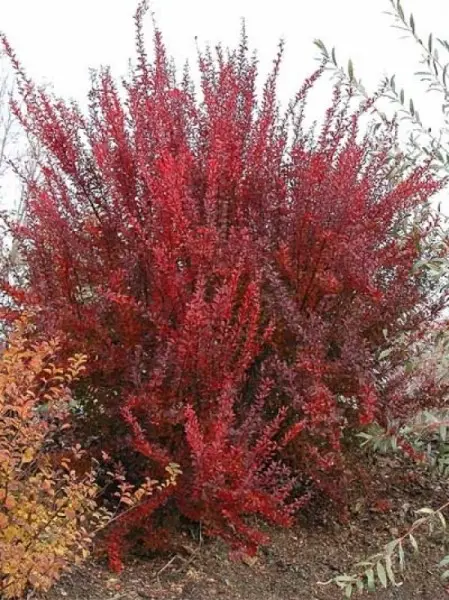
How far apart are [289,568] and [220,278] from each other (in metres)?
1.16

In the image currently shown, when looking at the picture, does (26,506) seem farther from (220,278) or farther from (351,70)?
(351,70)

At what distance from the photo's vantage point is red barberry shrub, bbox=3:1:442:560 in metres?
3.02

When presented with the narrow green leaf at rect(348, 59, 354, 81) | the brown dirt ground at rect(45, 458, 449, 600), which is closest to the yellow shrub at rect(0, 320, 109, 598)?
the brown dirt ground at rect(45, 458, 449, 600)

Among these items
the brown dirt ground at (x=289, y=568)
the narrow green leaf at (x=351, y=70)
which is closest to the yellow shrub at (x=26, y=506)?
the brown dirt ground at (x=289, y=568)

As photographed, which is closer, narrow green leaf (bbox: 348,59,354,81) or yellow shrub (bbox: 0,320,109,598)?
yellow shrub (bbox: 0,320,109,598)

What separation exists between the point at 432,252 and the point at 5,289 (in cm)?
177

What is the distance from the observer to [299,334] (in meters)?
3.28

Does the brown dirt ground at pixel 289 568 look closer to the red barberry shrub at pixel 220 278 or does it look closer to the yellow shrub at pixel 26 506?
the red barberry shrub at pixel 220 278

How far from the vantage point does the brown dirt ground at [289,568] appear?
302 centimetres

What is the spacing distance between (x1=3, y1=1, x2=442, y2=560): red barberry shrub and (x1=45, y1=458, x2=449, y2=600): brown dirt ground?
0.16 m

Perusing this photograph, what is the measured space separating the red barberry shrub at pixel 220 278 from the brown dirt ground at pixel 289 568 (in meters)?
0.16

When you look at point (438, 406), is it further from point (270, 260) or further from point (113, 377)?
point (113, 377)

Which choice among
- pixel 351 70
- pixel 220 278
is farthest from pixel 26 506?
pixel 351 70

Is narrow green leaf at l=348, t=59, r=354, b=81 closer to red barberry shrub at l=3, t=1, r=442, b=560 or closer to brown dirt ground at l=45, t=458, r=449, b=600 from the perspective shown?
red barberry shrub at l=3, t=1, r=442, b=560
